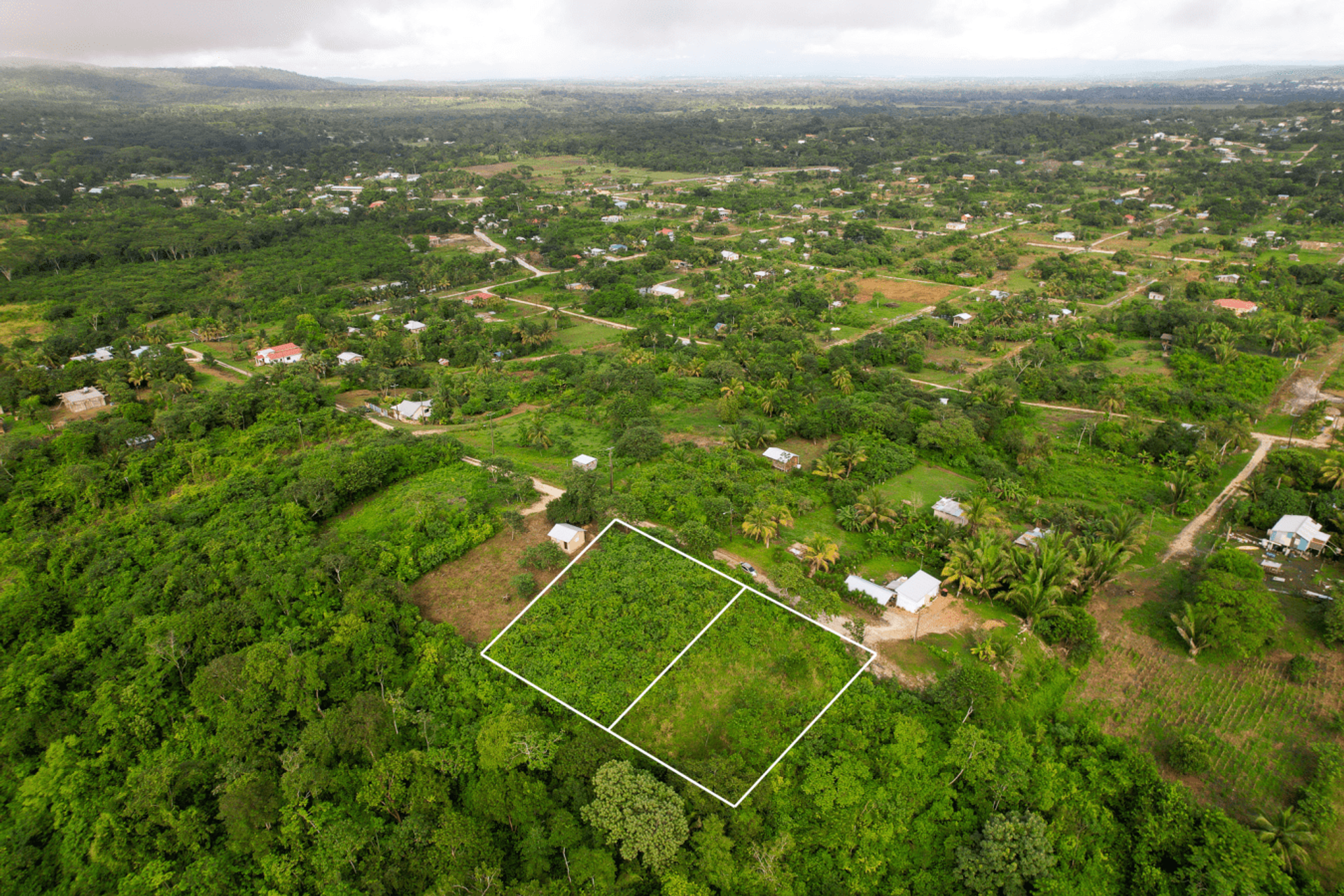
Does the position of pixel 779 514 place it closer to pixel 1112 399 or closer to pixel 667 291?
pixel 1112 399

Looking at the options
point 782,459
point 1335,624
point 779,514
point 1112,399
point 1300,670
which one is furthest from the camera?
point 1112,399

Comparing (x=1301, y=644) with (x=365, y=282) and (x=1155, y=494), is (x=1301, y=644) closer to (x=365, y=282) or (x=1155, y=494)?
(x=1155, y=494)

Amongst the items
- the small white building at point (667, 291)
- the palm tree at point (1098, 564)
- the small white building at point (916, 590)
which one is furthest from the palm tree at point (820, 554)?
the small white building at point (667, 291)

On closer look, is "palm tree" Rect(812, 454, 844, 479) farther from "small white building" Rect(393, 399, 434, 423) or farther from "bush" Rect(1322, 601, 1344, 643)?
"small white building" Rect(393, 399, 434, 423)

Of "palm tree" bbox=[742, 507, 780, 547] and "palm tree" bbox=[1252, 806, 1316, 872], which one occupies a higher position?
"palm tree" bbox=[742, 507, 780, 547]

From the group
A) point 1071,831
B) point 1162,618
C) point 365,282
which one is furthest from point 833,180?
point 1071,831

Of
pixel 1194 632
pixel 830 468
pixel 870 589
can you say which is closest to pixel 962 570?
pixel 870 589

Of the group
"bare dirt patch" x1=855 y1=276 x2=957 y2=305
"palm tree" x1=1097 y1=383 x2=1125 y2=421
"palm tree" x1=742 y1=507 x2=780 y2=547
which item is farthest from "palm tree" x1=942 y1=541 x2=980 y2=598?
"bare dirt patch" x1=855 y1=276 x2=957 y2=305
